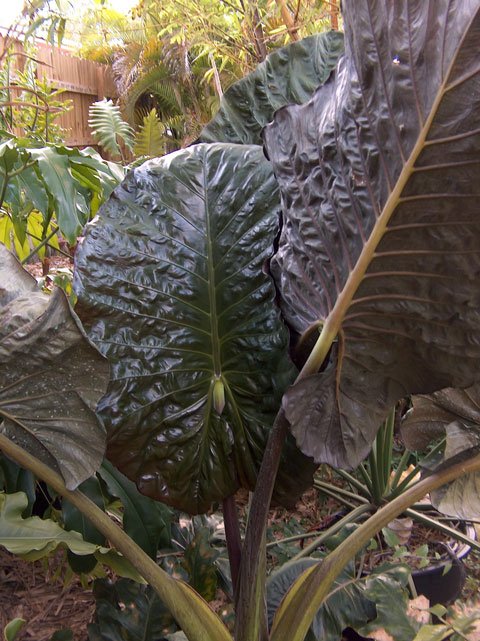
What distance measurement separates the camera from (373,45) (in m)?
0.63

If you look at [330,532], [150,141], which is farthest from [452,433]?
[150,141]

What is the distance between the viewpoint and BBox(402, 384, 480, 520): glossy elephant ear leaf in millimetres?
906

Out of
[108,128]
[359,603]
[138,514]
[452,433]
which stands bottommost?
[359,603]

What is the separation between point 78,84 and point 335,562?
24.5 feet

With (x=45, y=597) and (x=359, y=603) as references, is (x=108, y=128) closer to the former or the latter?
(x=45, y=597)

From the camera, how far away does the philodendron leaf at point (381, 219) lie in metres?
0.61

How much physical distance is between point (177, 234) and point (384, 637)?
0.72m

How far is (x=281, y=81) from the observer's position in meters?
1.12

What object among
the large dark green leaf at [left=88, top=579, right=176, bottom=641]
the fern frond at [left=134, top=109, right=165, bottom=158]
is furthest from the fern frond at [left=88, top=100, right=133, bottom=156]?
the large dark green leaf at [left=88, top=579, right=176, bottom=641]

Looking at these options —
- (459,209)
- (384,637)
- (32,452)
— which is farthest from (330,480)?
(459,209)

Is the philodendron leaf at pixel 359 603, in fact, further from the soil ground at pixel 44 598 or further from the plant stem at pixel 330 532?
the soil ground at pixel 44 598

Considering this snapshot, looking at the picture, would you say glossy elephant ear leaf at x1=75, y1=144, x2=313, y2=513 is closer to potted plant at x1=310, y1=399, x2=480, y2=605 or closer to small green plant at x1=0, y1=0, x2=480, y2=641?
small green plant at x1=0, y1=0, x2=480, y2=641

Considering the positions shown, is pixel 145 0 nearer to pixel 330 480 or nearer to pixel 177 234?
pixel 330 480

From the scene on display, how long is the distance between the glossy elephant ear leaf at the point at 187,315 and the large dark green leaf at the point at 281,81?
19 cm
